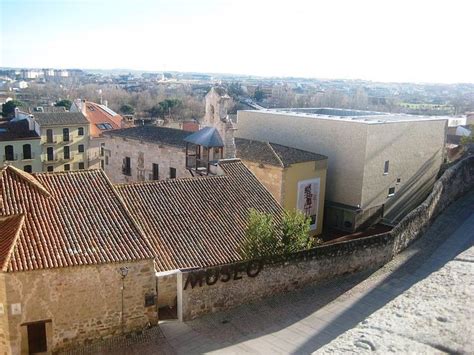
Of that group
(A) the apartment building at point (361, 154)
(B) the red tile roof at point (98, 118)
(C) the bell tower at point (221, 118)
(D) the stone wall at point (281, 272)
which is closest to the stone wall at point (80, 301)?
(D) the stone wall at point (281, 272)

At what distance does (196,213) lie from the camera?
674 inches

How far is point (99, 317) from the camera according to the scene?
12406 millimetres

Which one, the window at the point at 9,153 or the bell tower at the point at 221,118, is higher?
the bell tower at the point at 221,118

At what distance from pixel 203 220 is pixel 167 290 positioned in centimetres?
372

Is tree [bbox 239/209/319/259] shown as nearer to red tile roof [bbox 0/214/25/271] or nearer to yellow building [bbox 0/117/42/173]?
red tile roof [bbox 0/214/25/271]

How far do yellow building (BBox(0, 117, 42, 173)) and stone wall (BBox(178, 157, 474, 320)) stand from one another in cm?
3030

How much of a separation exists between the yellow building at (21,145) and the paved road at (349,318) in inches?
1215

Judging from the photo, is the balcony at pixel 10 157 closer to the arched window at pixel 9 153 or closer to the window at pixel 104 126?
the arched window at pixel 9 153

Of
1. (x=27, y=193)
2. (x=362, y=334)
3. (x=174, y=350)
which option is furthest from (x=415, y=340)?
(x=27, y=193)

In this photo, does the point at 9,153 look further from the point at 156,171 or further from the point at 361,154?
the point at 361,154

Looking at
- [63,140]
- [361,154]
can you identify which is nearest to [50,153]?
[63,140]

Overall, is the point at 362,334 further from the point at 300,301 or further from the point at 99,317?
the point at 300,301

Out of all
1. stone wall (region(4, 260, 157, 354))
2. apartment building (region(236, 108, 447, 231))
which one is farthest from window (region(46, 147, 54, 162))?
stone wall (region(4, 260, 157, 354))

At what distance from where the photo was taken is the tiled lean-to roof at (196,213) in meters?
15.2
